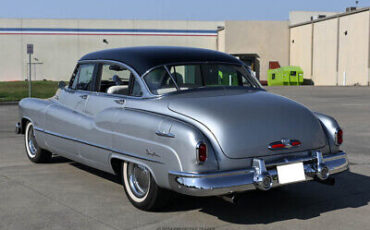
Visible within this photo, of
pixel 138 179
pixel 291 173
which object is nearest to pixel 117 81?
pixel 138 179

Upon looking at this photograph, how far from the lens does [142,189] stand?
495 centimetres

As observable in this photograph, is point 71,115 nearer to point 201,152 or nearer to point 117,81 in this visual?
point 117,81

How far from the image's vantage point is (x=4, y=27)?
40.5 metres

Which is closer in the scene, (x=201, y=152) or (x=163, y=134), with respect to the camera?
(x=201, y=152)

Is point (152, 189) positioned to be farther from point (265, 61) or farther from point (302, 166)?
point (265, 61)

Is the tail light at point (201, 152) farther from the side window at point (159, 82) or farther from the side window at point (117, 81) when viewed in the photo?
the side window at point (117, 81)

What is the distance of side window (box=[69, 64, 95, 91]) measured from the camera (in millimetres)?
6109

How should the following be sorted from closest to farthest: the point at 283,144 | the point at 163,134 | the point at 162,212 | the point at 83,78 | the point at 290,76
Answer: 1. the point at 163,134
2. the point at 283,144
3. the point at 162,212
4. the point at 83,78
5. the point at 290,76

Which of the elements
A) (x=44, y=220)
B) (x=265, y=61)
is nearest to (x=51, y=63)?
(x=265, y=61)

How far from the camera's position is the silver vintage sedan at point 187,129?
13.9 feet

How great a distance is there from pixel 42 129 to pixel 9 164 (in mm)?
974

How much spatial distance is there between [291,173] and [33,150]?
4328mm

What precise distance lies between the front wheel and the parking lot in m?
0.09

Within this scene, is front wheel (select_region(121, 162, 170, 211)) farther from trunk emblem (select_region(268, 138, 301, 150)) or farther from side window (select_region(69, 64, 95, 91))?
side window (select_region(69, 64, 95, 91))
